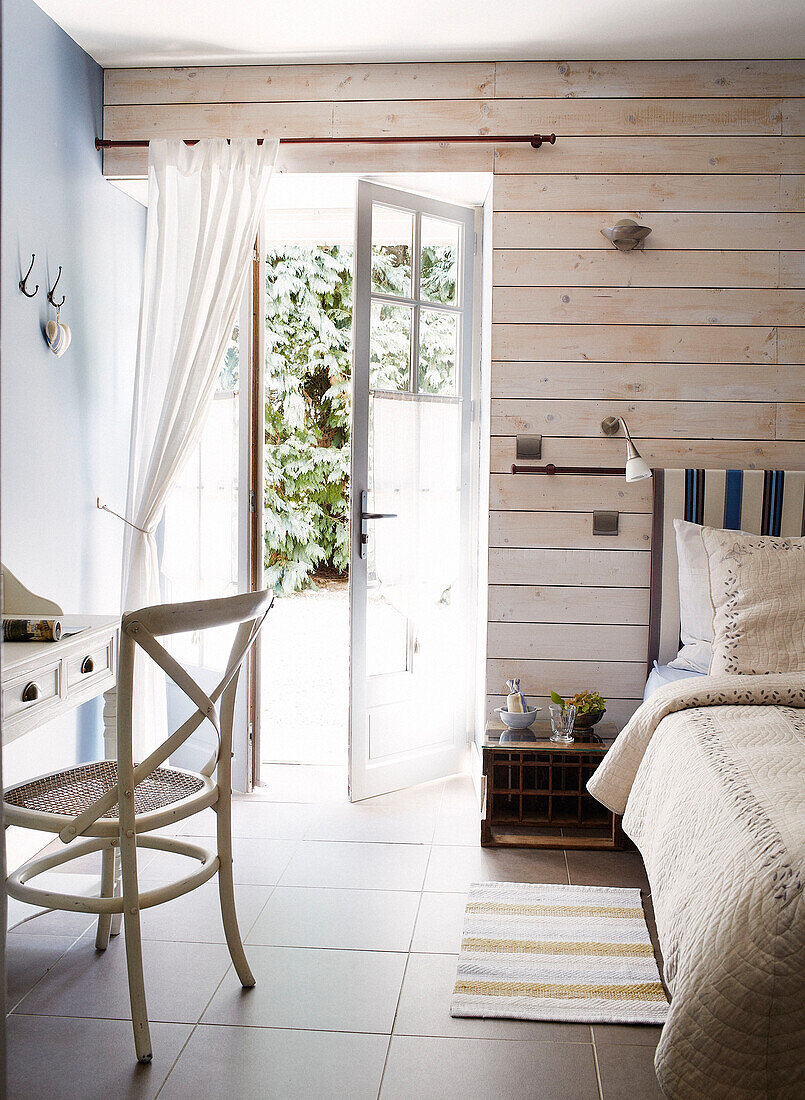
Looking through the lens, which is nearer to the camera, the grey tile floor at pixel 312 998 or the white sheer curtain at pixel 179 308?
the grey tile floor at pixel 312 998

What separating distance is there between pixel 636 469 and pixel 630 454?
0.10m

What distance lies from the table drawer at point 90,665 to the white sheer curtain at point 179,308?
2.76ft

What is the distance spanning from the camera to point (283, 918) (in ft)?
8.18

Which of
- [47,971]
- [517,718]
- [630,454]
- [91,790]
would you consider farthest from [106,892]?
[630,454]

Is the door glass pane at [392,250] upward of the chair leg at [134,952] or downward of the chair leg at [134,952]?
upward

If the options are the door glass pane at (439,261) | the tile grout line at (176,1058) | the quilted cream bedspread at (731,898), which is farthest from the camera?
the door glass pane at (439,261)

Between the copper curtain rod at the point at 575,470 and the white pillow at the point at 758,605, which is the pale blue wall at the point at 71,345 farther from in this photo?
the white pillow at the point at 758,605

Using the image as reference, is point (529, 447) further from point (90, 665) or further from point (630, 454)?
point (90, 665)

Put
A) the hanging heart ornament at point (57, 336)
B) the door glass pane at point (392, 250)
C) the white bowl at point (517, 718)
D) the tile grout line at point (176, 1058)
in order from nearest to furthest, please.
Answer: the tile grout line at point (176, 1058), the hanging heart ornament at point (57, 336), the white bowl at point (517, 718), the door glass pane at point (392, 250)

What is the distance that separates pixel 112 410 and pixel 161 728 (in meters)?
1.17

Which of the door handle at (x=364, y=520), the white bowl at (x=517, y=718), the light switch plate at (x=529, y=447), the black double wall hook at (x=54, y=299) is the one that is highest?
the black double wall hook at (x=54, y=299)

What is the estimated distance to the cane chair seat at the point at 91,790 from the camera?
2.00 m

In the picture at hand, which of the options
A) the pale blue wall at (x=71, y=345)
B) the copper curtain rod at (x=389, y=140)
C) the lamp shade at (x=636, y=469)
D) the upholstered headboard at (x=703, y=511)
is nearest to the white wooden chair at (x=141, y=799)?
the pale blue wall at (x=71, y=345)

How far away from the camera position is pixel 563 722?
308cm
